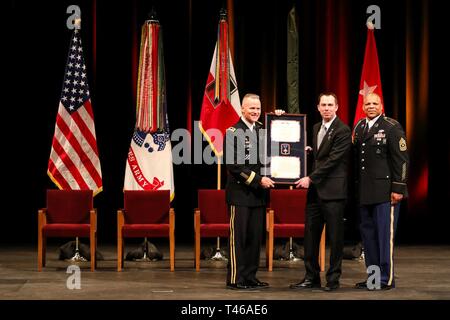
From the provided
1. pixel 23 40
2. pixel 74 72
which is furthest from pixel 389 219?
pixel 23 40

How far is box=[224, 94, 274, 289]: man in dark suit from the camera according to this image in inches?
234

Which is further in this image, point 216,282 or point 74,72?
point 74,72

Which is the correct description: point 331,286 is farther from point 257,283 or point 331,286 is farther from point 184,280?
point 184,280

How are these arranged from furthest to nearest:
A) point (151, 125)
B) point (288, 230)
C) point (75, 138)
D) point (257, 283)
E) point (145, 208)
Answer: point (75, 138) < point (151, 125) < point (145, 208) < point (288, 230) < point (257, 283)

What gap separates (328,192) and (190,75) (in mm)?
4152

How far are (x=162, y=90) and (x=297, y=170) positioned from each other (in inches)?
93.6

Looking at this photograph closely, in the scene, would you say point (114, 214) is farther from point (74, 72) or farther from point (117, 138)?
point (74, 72)

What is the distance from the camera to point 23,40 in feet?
31.1

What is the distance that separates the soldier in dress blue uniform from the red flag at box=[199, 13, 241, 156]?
8.23 feet

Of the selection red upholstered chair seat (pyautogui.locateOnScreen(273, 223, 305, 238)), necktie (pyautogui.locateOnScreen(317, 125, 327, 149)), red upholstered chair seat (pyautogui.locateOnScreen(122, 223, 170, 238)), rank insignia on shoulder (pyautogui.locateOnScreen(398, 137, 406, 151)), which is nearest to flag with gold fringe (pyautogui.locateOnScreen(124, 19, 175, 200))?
red upholstered chair seat (pyautogui.locateOnScreen(122, 223, 170, 238))

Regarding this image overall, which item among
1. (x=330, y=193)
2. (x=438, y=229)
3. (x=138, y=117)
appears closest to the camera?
(x=330, y=193)

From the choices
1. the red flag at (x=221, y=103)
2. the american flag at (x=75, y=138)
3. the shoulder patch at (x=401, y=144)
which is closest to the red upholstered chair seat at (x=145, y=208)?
the american flag at (x=75, y=138)

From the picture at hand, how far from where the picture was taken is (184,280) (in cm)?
668

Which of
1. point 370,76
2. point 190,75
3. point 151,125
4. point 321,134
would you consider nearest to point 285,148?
point 321,134
